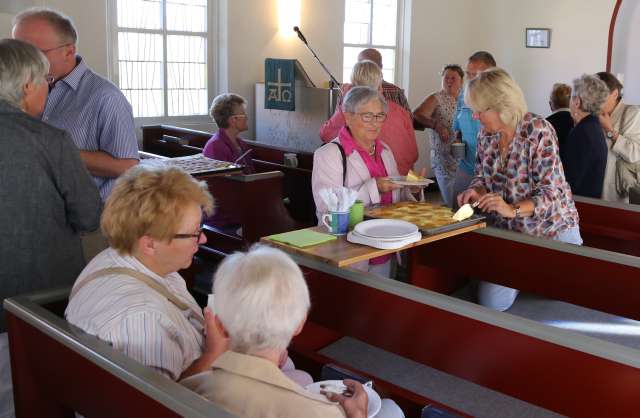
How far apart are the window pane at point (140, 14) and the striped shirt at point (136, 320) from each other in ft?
16.9

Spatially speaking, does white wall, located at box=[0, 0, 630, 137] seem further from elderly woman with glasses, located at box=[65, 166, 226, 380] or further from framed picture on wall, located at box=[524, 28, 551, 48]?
elderly woman with glasses, located at box=[65, 166, 226, 380]

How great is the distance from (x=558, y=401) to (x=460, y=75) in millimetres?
3919

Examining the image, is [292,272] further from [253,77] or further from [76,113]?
[253,77]

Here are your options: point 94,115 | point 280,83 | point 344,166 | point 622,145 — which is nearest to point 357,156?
point 344,166

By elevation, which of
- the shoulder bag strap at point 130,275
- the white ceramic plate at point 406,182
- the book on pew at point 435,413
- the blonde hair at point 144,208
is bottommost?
the book on pew at point 435,413

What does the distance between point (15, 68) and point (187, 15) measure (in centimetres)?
487

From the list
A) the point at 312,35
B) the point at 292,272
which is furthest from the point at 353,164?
the point at 312,35

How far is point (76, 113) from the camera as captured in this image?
2895 millimetres

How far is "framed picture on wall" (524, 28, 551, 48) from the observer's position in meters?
8.34

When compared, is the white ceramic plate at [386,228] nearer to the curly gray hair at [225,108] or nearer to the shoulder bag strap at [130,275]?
the shoulder bag strap at [130,275]

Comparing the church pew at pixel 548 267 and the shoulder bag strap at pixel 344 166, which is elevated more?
the shoulder bag strap at pixel 344 166

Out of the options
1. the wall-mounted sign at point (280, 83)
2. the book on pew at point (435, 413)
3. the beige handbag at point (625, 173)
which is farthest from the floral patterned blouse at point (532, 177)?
the wall-mounted sign at point (280, 83)

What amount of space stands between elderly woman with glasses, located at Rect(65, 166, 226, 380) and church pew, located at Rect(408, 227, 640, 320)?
5.10ft

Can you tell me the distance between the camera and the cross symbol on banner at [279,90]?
651cm
